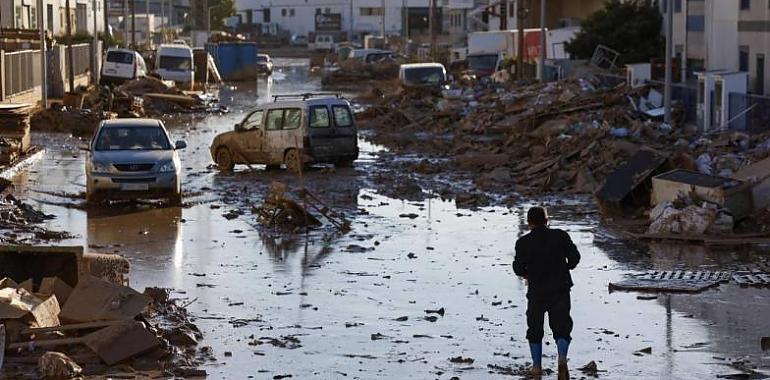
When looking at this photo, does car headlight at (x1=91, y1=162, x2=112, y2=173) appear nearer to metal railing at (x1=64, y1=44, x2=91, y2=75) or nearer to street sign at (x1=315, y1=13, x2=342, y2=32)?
metal railing at (x1=64, y1=44, x2=91, y2=75)

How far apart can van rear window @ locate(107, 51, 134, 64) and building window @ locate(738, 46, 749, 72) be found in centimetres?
3174

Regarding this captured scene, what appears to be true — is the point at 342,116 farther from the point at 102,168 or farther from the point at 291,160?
the point at 102,168

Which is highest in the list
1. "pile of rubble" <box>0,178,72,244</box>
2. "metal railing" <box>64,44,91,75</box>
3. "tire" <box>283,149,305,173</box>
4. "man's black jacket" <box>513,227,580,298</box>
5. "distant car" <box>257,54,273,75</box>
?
"metal railing" <box>64,44,91,75</box>

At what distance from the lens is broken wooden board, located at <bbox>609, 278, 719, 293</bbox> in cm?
1678

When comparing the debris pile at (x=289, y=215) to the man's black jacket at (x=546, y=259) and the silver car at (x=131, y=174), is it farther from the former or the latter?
the man's black jacket at (x=546, y=259)

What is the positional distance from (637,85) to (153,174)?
21.8 metres

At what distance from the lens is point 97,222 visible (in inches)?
928

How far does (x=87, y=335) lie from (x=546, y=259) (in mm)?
4248

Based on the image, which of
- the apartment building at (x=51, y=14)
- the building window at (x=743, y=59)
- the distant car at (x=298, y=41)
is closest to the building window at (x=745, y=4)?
the building window at (x=743, y=59)

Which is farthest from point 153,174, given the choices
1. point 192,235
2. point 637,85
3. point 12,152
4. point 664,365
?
point 637,85

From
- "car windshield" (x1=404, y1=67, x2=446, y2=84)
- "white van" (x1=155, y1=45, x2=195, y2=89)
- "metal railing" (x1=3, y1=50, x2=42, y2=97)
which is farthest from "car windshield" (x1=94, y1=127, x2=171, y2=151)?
"white van" (x1=155, y1=45, x2=195, y2=89)

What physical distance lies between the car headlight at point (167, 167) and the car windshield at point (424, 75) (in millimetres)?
35095

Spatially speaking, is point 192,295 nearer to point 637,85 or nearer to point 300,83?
point 637,85

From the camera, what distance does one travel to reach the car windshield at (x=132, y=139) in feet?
87.1
